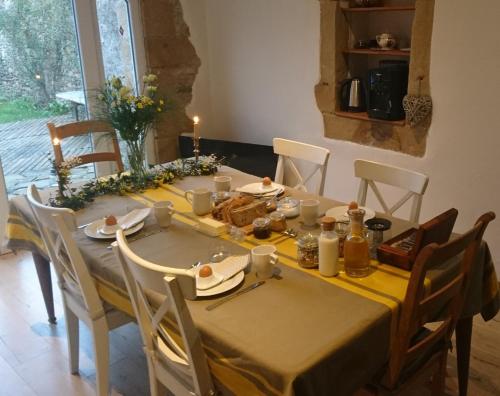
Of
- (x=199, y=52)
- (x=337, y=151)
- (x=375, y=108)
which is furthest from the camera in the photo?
(x=199, y=52)

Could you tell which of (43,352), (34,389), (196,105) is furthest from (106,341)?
(196,105)

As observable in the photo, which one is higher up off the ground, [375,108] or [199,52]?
[199,52]

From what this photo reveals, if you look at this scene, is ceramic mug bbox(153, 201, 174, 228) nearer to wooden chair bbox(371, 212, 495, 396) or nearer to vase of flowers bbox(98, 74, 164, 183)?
vase of flowers bbox(98, 74, 164, 183)

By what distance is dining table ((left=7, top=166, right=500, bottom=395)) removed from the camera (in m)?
1.35

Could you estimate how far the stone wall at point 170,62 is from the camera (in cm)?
404

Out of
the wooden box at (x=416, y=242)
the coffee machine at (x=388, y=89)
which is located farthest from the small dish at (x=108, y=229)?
the coffee machine at (x=388, y=89)

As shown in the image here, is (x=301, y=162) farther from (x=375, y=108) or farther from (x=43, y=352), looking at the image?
(x=43, y=352)

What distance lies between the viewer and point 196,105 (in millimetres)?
4418

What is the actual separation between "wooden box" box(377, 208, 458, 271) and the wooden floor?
30.4 inches

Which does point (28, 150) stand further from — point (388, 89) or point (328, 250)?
point (328, 250)

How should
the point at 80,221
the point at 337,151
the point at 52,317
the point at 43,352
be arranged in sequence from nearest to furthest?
the point at 80,221 → the point at 43,352 → the point at 52,317 → the point at 337,151

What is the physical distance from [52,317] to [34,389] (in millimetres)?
546

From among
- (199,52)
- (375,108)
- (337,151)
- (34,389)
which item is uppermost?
(199,52)

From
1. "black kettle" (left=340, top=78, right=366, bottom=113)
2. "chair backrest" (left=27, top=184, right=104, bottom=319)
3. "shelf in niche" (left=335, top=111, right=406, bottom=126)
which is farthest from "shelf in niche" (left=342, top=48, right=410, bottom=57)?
"chair backrest" (left=27, top=184, right=104, bottom=319)
